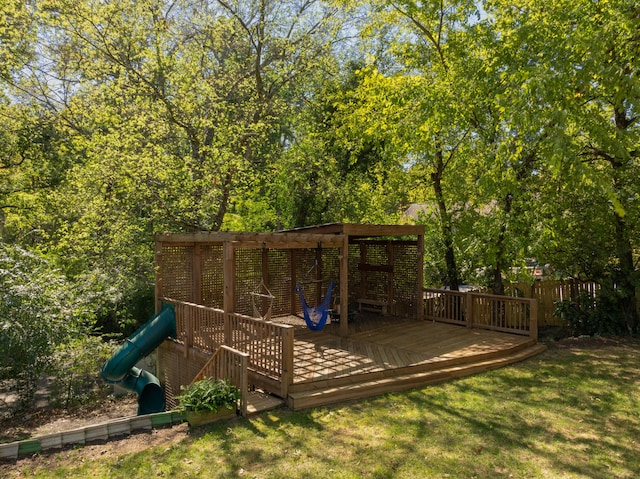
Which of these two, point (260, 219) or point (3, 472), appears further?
point (260, 219)

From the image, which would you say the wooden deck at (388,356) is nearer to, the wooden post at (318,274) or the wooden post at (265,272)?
the wooden post at (265,272)

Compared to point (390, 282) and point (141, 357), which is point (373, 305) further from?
point (141, 357)

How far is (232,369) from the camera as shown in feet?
19.0

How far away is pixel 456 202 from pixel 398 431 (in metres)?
7.50

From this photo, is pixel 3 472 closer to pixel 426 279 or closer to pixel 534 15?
pixel 534 15

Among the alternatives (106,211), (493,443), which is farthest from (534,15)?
(106,211)

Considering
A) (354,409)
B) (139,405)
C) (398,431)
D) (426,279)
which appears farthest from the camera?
(426,279)

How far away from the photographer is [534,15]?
25.0 ft

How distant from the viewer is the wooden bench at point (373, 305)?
10758 millimetres

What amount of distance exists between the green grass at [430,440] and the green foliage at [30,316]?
2429 millimetres

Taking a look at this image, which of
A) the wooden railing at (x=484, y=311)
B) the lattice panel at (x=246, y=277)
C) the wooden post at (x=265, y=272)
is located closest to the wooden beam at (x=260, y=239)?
the lattice panel at (x=246, y=277)

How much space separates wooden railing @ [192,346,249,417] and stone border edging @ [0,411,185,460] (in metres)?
0.70

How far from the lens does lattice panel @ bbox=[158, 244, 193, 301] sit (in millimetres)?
9094

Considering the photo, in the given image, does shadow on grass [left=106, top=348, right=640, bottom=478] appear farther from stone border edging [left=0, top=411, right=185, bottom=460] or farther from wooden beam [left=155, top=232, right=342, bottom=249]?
wooden beam [left=155, top=232, right=342, bottom=249]
